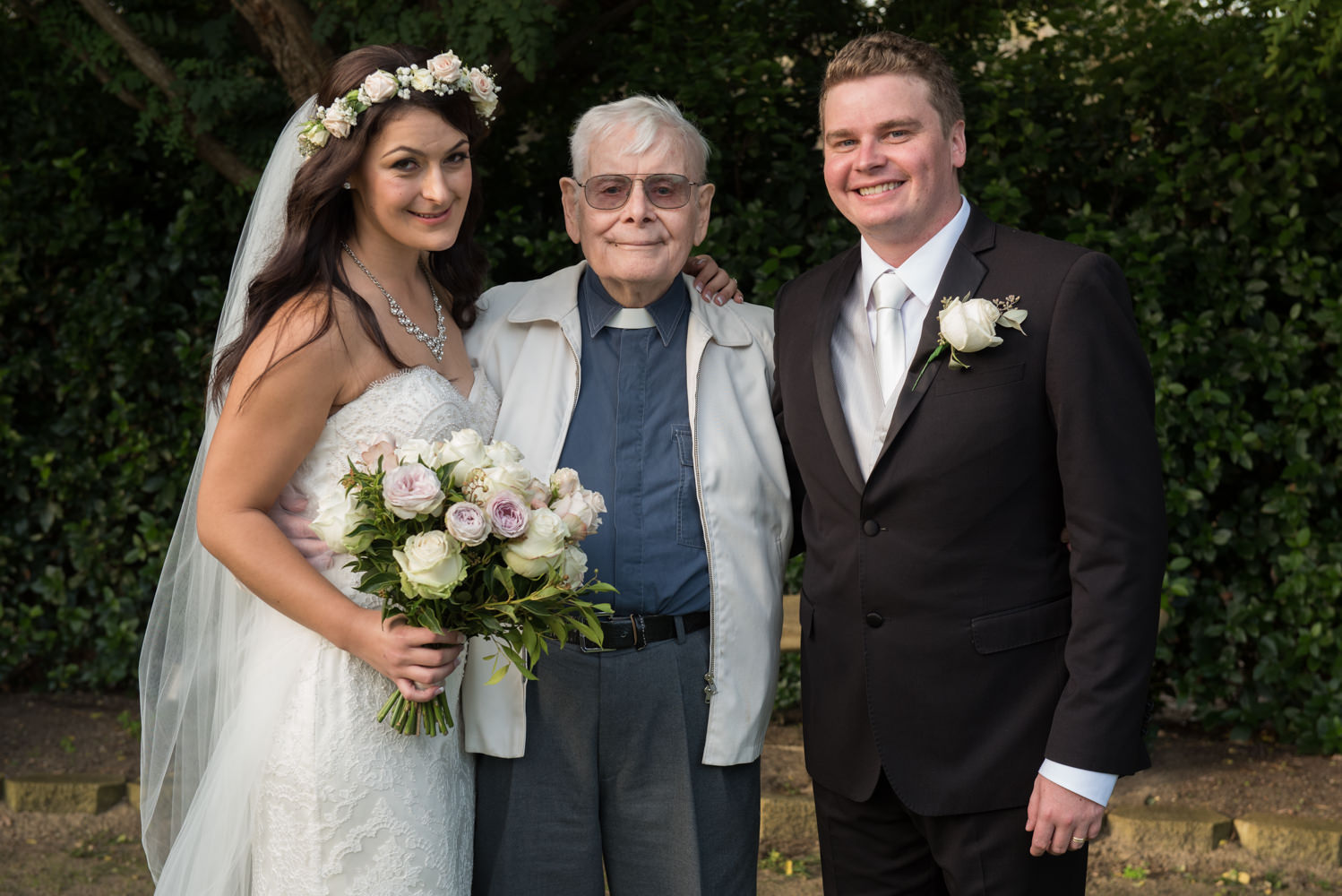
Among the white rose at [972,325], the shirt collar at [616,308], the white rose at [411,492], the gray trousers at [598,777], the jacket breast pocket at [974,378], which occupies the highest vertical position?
the shirt collar at [616,308]

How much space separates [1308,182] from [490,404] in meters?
Result: 3.28

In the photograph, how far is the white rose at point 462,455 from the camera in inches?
90.6

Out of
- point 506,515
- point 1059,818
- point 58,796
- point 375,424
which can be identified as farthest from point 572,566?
point 58,796

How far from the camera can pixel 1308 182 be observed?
14.7ft

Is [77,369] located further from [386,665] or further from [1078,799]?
[1078,799]

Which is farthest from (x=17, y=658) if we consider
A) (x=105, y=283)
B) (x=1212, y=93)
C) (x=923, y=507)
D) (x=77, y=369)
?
(x=1212, y=93)

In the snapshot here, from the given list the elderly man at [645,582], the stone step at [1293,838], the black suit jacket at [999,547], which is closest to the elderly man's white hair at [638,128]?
the elderly man at [645,582]

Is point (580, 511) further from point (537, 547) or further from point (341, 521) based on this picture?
point (341, 521)

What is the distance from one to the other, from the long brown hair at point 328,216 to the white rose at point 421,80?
0.08 ft

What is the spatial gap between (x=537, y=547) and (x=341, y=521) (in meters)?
0.37

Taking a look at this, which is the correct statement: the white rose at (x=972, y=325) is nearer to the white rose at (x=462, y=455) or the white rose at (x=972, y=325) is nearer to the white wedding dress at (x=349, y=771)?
the white rose at (x=462, y=455)

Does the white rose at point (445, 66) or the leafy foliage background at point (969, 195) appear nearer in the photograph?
the white rose at point (445, 66)

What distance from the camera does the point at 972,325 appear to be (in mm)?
2438

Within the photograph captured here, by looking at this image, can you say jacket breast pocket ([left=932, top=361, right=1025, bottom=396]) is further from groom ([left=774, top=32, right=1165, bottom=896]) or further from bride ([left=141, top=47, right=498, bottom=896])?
bride ([left=141, top=47, right=498, bottom=896])
